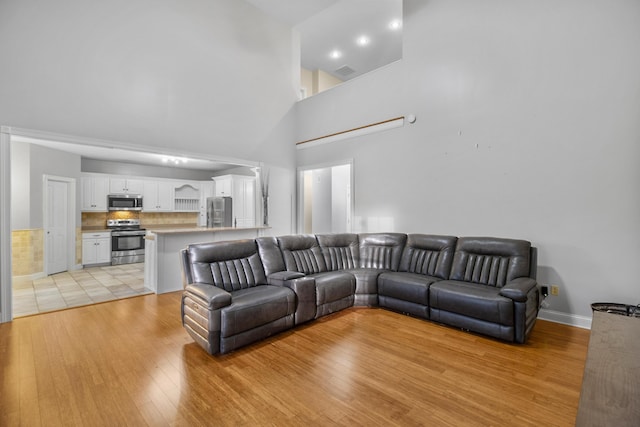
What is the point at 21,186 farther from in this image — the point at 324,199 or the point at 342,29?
the point at 342,29

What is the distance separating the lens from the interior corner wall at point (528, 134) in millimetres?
3160

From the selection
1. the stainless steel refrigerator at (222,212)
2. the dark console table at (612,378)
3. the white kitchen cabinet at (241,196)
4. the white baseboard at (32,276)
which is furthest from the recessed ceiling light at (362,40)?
the white baseboard at (32,276)

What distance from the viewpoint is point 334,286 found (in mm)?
3701

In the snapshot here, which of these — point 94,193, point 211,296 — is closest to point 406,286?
point 211,296

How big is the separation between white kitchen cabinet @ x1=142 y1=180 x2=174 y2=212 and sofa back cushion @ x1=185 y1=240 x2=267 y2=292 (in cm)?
547

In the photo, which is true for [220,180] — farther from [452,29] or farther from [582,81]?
[582,81]

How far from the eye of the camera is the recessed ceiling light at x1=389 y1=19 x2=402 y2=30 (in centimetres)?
607

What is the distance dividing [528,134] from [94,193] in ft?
28.2

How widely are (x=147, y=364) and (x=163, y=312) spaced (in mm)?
1401

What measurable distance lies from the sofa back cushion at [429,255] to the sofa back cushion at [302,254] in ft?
4.01

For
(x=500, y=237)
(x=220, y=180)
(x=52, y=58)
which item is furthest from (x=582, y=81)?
(x=220, y=180)

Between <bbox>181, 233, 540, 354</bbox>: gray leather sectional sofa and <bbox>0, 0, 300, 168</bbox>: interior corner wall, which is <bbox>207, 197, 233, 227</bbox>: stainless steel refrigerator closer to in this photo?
<bbox>0, 0, 300, 168</bbox>: interior corner wall

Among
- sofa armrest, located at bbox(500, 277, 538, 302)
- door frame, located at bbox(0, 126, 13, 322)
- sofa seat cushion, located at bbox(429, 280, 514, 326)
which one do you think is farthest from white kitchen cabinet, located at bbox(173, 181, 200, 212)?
sofa armrest, located at bbox(500, 277, 538, 302)

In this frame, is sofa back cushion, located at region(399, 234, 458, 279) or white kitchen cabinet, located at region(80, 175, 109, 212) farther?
white kitchen cabinet, located at region(80, 175, 109, 212)
